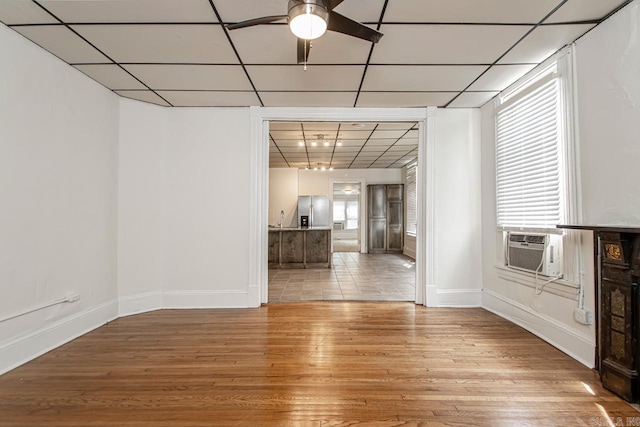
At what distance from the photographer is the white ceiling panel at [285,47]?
235cm

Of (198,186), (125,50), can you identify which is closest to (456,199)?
(198,186)

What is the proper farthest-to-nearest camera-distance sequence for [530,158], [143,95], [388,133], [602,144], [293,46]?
1. [388,133]
2. [143,95]
3. [530,158]
4. [293,46]
5. [602,144]

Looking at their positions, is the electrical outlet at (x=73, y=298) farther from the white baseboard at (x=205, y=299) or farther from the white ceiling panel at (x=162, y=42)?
the white ceiling panel at (x=162, y=42)

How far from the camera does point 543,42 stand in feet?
8.19

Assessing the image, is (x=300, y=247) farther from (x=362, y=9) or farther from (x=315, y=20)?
(x=315, y=20)

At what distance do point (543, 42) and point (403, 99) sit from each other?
4.68ft

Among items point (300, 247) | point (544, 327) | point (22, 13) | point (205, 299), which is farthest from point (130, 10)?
point (300, 247)

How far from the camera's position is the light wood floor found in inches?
70.1

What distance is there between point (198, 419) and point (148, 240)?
258 cm

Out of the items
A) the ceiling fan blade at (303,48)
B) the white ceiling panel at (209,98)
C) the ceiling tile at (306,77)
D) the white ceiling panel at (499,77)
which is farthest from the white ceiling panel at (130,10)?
the white ceiling panel at (499,77)

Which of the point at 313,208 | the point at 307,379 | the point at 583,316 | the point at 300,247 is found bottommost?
the point at 307,379

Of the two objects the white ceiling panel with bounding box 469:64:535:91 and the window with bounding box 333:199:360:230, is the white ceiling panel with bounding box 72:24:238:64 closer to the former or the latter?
the white ceiling panel with bounding box 469:64:535:91

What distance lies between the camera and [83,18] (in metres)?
2.16

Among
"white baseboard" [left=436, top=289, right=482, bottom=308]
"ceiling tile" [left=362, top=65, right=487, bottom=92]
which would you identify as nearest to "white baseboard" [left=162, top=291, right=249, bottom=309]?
"white baseboard" [left=436, top=289, right=482, bottom=308]
